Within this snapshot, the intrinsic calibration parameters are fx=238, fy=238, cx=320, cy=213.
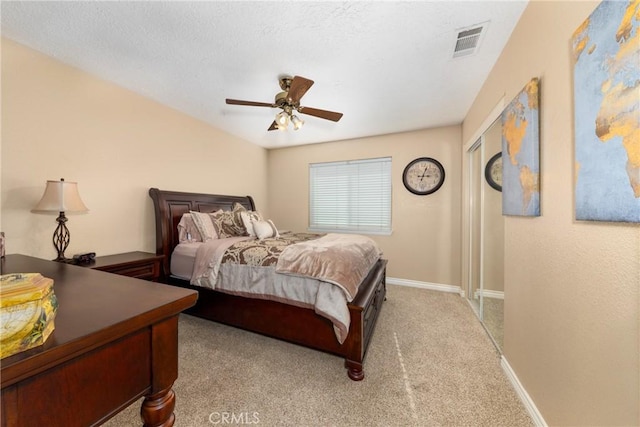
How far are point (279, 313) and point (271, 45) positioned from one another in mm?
2208

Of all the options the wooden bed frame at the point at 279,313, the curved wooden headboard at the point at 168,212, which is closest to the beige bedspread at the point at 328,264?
the wooden bed frame at the point at 279,313

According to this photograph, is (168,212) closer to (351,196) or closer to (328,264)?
(328,264)

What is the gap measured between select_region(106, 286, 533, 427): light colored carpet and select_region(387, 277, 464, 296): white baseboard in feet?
3.60

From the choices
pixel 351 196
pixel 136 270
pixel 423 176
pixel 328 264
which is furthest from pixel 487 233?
pixel 136 270

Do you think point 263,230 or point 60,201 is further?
point 263,230

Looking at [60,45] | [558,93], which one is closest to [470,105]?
[558,93]

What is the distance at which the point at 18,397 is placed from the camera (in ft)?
1.50

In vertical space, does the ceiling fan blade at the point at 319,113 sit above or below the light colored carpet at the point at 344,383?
above

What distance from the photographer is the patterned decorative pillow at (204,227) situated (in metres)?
2.85

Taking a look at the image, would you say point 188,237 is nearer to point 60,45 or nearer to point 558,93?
point 60,45

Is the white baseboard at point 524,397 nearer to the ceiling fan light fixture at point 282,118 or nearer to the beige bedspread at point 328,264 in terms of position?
the beige bedspread at point 328,264

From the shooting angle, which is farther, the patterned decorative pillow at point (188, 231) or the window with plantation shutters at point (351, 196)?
the window with plantation shutters at point (351, 196)

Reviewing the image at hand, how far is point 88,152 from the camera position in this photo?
7.55 feet

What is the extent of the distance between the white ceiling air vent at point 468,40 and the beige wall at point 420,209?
178 centimetres
